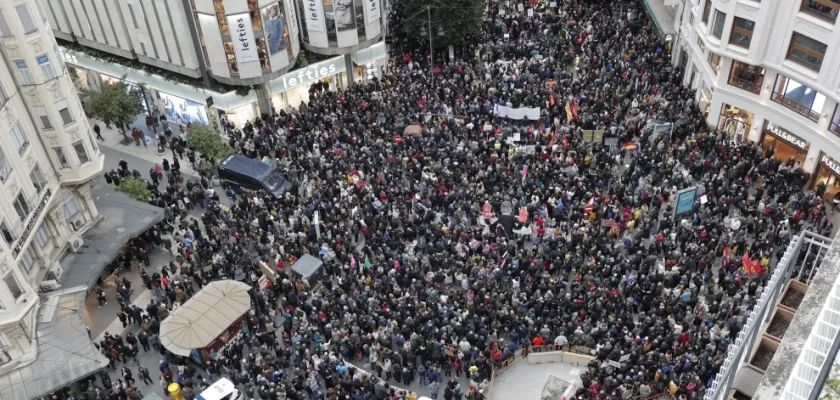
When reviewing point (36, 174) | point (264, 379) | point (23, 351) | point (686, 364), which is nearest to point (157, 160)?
point (36, 174)

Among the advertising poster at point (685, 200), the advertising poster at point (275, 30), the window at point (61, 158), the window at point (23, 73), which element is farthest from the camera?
the advertising poster at point (275, 30)

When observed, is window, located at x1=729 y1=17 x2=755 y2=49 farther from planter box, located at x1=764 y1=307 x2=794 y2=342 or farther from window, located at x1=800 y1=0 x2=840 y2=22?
planter box, located at x1=764 y1=307 x2=794 y2=342

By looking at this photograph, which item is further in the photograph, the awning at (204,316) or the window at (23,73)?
the window at (23,73)

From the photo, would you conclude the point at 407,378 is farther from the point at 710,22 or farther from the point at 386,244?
the point at 710,22

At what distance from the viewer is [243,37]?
42844 millimetres

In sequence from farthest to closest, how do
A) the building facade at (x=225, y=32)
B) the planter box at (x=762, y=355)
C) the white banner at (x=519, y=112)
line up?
the white banner at (x=519, y=112) → the building facade at (x=225, y=32) → the planter box at (x=762, y=355)

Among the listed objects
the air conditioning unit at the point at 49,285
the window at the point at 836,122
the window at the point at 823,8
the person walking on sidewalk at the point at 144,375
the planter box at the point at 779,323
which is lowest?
the person walking on sidewalk at the point at 144,375

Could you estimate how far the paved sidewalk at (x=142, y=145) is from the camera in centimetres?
4481

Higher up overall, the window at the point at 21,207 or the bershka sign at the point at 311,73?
the window at the point at 21,207

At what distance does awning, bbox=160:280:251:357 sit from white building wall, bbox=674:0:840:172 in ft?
95.9

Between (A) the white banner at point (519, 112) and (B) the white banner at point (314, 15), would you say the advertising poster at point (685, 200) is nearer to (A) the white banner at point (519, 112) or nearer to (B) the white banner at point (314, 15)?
(A) the white banner at point (519, 112)

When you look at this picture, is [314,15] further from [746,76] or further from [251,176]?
[746,76]

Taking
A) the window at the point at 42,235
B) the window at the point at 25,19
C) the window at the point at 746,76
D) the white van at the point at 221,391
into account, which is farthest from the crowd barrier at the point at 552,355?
the window at the point at 25,19

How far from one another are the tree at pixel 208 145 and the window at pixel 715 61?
96.1 ft
